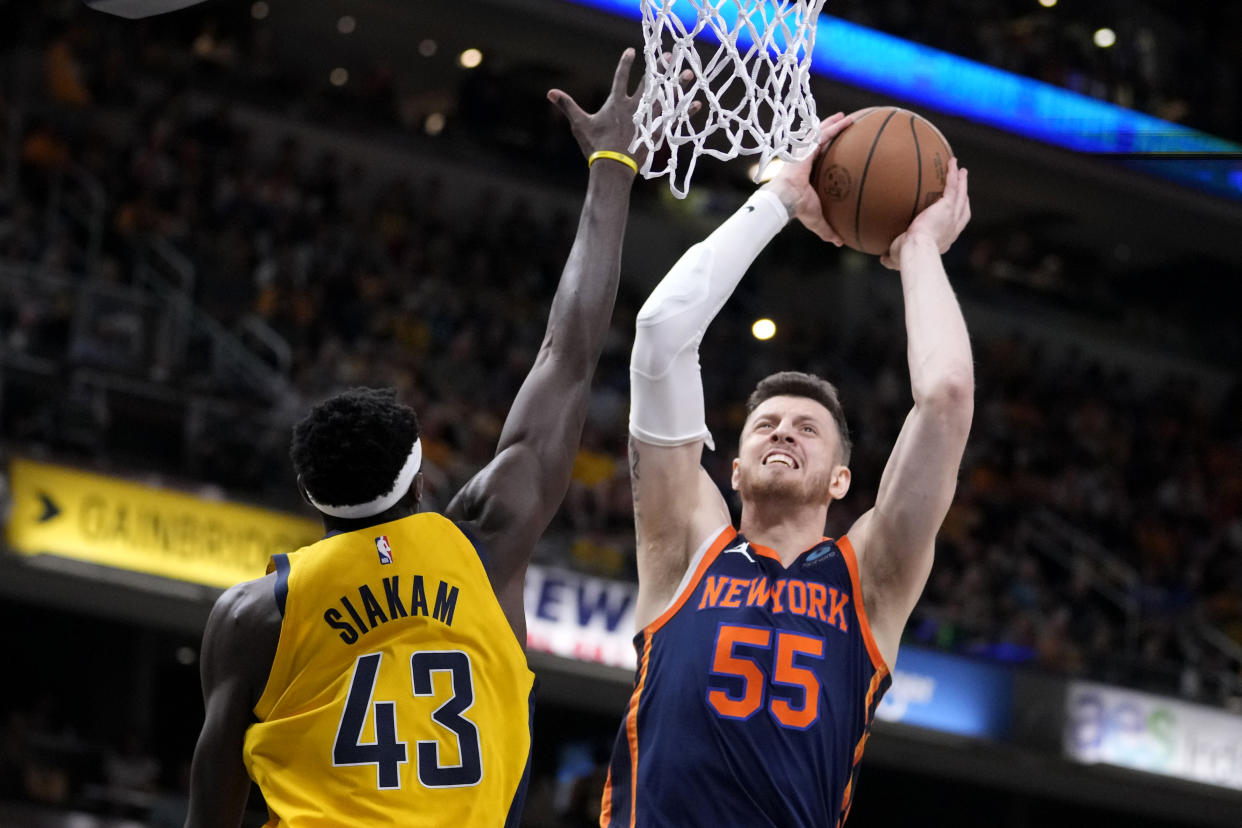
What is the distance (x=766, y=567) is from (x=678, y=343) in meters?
0.54

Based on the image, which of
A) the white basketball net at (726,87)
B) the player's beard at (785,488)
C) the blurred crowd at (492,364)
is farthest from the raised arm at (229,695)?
the blurred crowd at (492,364)

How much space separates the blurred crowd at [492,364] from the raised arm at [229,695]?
314 inches

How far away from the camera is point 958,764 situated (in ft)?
49.6

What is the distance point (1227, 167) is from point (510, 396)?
871cm

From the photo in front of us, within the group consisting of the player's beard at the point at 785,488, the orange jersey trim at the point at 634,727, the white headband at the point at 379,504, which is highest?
the player's beard at the point at 785,488

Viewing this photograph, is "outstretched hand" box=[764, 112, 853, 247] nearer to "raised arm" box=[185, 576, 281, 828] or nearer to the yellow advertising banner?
"raised arm" box=[185, 576, 281, 828]

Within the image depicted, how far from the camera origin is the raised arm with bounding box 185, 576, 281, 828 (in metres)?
2.90

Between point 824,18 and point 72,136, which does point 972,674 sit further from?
point 72,136

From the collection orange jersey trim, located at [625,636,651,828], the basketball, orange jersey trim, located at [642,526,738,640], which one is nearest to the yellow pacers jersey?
orange jersey trim, located at [625,636,651,828]

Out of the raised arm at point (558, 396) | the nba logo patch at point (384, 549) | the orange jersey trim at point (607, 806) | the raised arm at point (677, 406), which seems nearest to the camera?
the nba logo patch at point (384, 549)

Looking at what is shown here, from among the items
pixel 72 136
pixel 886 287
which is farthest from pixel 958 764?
pixel 72 136

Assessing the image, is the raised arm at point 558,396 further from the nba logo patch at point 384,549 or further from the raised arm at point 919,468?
the raised arm at point 919,468

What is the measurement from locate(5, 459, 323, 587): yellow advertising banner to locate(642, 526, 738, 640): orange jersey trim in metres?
7.61

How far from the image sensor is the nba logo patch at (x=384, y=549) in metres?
3.00
